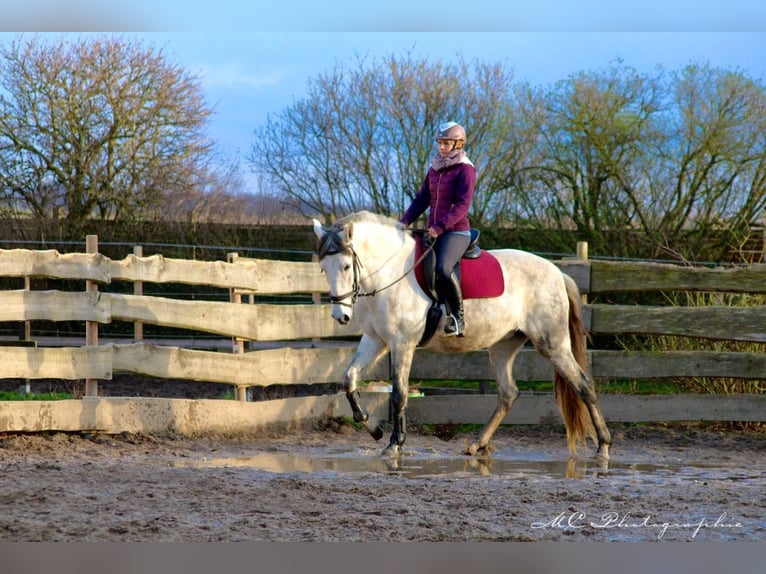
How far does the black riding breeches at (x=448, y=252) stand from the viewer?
25.9 feet

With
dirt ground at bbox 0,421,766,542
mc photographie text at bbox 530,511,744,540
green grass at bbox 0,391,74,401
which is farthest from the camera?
green grass at bbox 0,391,74,401

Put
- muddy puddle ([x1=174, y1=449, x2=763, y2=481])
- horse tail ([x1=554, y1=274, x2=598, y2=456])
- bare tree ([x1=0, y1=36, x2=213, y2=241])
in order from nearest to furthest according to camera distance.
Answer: muddy puddle ([x1=174, y1=449, x2=763, y2=481])
horse tail ([x1=554, y1=274, x2=598, y2=456])
bare tree ([x1=0, y1=36, x2=213, y2=241])

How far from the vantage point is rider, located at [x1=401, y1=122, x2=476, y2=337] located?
789 cm

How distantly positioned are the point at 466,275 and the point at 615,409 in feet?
7.85

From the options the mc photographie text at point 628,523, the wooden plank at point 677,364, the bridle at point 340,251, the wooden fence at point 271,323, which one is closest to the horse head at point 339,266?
the bridle at point 340,251

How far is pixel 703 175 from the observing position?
45.9 ft

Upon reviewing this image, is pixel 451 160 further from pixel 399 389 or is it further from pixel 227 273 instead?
pixel 227 273

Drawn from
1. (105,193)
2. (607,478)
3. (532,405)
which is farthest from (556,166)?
(607,478)

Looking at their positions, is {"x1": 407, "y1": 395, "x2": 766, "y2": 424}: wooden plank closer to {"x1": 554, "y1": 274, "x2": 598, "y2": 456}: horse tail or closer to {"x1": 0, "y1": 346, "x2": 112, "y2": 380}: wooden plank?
{"x1": 554, "y1": 274, "x2": 598, "y2": 456}: horse tail

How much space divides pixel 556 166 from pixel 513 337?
22.9 ft

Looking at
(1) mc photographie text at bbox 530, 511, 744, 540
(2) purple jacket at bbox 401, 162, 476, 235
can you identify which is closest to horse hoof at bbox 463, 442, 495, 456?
(2) purple jacket at bbox 401, 162, 476, 235

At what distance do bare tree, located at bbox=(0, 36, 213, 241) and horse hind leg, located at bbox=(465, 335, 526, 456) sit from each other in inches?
403

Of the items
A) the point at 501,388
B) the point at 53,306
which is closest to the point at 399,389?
the point at 501,388

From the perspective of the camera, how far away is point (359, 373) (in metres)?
7.90
